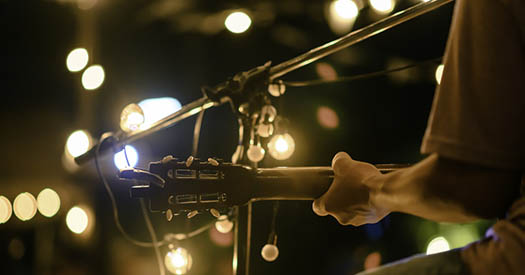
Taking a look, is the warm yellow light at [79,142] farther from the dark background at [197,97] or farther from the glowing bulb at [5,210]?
the glowing bulb at [5,210]

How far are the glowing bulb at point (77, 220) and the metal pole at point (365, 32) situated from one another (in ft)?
12.7

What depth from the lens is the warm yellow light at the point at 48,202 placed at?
5.36 meters

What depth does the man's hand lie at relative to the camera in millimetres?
874

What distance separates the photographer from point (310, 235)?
277 centimetres

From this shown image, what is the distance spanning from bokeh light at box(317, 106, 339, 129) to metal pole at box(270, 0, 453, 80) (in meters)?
1.65

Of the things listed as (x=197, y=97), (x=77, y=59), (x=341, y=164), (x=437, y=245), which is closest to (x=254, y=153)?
(x=341, y=164)

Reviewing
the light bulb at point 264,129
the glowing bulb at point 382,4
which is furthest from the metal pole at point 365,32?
the glowing bulb at point 382,4

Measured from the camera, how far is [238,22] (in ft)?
10.4

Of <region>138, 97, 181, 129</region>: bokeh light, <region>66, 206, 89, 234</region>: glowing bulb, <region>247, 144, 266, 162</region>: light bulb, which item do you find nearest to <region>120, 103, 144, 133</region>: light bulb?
<region>247, 144, 266, 162</region>: light bulb

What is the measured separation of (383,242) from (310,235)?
2.29 ft

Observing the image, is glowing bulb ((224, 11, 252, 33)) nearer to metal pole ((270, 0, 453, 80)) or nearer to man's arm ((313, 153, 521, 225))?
metal pole ((270, 0, 453, 80))

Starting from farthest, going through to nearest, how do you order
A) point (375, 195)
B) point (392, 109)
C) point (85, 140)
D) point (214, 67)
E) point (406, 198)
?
point (85, 140), point (214, 67), point (392, 109), point (375, 195), point (406, 198)

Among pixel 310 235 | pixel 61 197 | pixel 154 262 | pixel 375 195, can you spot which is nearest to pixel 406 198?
pixel 375 195

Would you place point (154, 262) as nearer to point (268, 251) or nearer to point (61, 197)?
point (61, 197)
